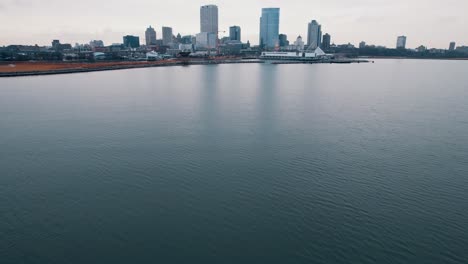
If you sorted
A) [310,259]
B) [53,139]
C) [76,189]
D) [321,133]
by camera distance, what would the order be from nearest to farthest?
1. [310,259]
2. [76,189]
3. [53,139]
4. [321,133]

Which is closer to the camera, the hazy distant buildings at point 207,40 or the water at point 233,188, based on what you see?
the water at point 233,188

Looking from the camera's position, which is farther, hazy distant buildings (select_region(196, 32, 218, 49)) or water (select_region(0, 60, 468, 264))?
hazy distant buildings (select_region(196, 32, 218, 49))

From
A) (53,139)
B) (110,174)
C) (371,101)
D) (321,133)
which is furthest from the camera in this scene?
(371,101)

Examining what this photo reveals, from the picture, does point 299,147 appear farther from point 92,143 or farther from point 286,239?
point 92,143

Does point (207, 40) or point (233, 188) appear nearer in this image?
point (233, 188)

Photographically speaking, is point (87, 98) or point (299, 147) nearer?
point (299, 147)

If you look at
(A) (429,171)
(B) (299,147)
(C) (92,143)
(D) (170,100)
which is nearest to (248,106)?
(D) (170,100)
